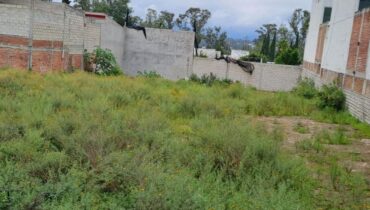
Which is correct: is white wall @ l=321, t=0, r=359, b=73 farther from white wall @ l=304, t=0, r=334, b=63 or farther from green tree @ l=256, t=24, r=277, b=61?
green tree @ l=256, t=24, r=277, b=61

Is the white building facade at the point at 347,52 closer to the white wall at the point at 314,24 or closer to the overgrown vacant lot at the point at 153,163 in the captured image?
the white wall at the point at 314,24

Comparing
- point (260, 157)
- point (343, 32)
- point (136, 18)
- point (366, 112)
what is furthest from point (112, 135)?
point (136, 18)

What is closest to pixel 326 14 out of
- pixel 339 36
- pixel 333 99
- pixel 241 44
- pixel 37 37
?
pixel 339 36

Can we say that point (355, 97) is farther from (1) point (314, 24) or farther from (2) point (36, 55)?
(1) point (314, 24)

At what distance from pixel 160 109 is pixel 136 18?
1480 inches

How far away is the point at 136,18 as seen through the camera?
149 ft

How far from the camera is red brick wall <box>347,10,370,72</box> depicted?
11.5 m

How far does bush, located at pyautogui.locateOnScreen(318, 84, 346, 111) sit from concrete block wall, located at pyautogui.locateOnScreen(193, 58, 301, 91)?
8.93 metres

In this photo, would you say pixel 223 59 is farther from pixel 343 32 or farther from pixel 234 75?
pixel 343 32

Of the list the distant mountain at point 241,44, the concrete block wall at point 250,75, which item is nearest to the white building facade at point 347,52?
the concrete block wall at point 250,75

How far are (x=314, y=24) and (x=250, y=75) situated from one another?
455cm

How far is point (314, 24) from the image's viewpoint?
22.7 m

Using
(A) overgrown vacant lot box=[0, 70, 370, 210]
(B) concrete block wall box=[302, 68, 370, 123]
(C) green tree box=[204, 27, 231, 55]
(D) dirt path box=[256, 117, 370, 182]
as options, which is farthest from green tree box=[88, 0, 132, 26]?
(A) overgrown vacant lot box=[0, 70, 370, 210]

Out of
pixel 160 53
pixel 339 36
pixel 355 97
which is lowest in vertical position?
pixel 355 97
